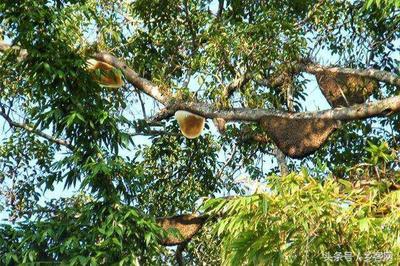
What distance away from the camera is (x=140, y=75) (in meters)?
7.30

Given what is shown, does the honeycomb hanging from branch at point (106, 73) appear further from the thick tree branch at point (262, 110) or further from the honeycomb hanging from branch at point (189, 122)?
the honeycomb hanging from branch at point (189, 122)

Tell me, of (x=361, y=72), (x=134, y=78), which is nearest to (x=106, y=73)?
(x=134, y=78)

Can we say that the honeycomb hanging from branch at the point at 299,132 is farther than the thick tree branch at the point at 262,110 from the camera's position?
Yes

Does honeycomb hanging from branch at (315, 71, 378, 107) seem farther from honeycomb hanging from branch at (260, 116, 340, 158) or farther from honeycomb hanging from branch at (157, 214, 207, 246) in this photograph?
honeycomb hanging from branch at (157, 214, 207, 246)

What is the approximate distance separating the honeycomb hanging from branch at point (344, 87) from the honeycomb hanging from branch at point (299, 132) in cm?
26

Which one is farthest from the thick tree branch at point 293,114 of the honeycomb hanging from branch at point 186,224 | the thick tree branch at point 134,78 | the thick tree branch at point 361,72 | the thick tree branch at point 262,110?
→ the honeycomb hanging from branch at point 186,224

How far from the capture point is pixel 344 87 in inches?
253

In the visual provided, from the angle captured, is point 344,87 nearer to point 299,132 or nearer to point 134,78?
point 299,132

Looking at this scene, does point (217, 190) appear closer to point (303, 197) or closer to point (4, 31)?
point (4, 31)

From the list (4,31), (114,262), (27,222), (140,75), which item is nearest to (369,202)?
(114,262)

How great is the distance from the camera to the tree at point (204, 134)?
476cm

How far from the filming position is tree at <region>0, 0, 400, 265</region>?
476 centimetres

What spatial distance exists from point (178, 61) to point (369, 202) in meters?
3.34

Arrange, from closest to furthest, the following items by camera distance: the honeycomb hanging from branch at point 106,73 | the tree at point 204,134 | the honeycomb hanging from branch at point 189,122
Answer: the tree at point 204,134, the honeycomb hanging from branch at point 106,73, the honeycomb hanging from branch at point 189,122
